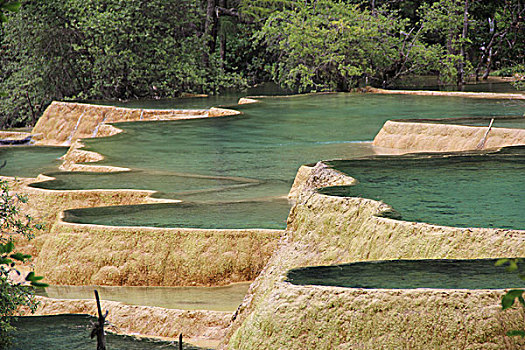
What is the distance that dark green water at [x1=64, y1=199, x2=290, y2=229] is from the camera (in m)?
9.31

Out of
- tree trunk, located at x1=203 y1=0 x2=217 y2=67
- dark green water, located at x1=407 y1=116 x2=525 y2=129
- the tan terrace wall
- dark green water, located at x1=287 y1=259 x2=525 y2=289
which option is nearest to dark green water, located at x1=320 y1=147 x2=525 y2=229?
dark green water, located at x1=287 y1=259 x2=525 y2=289

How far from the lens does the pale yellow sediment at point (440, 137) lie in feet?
41.4

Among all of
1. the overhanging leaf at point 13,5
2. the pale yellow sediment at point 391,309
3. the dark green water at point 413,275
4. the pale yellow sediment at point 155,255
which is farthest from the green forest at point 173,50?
the overhanging leaf at point 13,5

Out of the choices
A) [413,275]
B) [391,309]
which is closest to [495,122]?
[413,275]

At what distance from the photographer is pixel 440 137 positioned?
45.5 feet

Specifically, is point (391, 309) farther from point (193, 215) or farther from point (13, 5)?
point (193, 215)

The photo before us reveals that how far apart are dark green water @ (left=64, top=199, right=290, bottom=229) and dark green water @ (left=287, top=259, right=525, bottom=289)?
4.01 meters

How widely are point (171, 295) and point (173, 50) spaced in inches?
753

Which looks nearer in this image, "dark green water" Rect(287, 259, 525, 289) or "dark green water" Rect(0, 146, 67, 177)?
"dark green water" Rect(287, 259, 525, 289)

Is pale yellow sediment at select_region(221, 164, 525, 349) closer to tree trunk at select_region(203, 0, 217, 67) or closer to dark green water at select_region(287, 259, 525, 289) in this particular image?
dark green water at select_region(287, 259, 525, 289)

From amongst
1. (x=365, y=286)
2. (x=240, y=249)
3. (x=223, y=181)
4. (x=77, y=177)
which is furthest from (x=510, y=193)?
(x=77, y=177)

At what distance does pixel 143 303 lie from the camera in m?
8.56

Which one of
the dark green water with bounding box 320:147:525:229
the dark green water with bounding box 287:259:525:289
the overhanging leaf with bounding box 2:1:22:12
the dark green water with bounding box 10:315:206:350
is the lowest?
the dark green water with bounding box 10:315:206:350

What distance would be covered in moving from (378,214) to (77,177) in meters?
7.76
